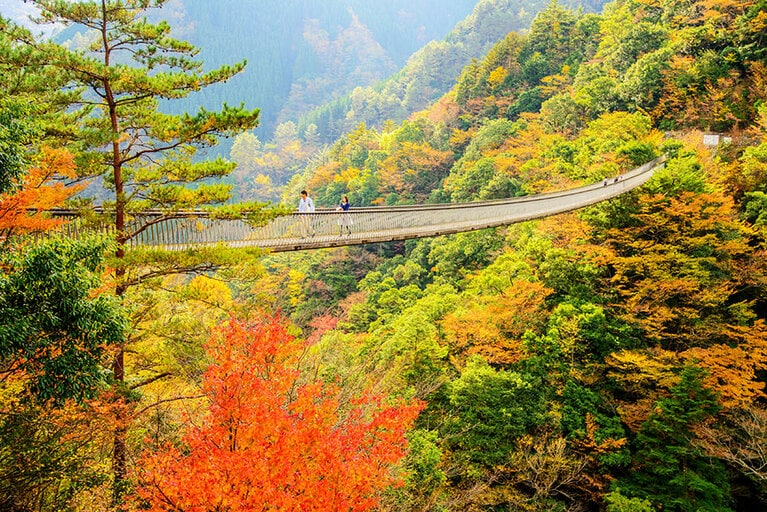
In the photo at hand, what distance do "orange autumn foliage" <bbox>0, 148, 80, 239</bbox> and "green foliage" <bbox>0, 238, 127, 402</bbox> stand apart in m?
0.71

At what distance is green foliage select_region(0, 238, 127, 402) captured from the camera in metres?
3.62

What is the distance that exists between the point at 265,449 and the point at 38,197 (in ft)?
13.8

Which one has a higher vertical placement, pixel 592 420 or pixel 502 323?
pixel 502 323

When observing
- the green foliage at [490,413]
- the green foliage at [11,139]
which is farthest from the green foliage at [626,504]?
the green foliage at [11,139]

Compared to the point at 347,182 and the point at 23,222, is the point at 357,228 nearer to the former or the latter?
the point at 23,222

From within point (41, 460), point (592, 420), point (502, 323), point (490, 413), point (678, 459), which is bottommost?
point (678, 459)

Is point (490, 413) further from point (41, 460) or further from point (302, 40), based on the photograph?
point (302, 40)

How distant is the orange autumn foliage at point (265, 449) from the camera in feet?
19.3

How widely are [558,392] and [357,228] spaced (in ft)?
22.4

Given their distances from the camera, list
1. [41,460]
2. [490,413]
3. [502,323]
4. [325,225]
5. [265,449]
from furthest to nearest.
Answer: [502,323], [490,413], [325,225], [265,449], [41,460]

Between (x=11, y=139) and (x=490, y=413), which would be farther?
(x=490, y=413)

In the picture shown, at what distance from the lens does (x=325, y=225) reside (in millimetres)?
7562

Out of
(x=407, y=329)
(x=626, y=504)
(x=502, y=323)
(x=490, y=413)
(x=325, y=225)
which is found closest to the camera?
(x=325, y=225)

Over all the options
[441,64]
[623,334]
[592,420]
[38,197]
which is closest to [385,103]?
[441,64]
